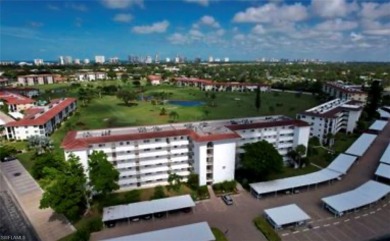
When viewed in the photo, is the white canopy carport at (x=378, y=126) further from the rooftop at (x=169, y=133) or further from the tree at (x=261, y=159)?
the tree at (x=261, y=159)

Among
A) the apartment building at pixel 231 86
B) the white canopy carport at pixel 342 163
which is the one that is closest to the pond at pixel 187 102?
the apartment building at pixel 231 86

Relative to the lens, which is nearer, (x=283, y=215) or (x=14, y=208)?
(x=283, y=215)

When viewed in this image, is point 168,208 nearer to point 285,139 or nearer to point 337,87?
point 285,139

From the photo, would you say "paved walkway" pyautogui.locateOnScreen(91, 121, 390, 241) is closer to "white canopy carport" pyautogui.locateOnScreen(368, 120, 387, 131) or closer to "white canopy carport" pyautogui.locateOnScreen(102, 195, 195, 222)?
"white canopy carport" pyautogui.locateOnScreen(102, 195, 195, 222)

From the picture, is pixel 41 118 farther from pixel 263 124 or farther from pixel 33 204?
pixel 263 124

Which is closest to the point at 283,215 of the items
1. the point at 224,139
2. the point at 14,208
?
the point at 224,139

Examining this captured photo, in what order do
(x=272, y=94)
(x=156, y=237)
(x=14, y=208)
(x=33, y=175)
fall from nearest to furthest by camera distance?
(x=156, y=237) → (x=14, y=208) → (x=33, y=175) → (x=272, y=94)
